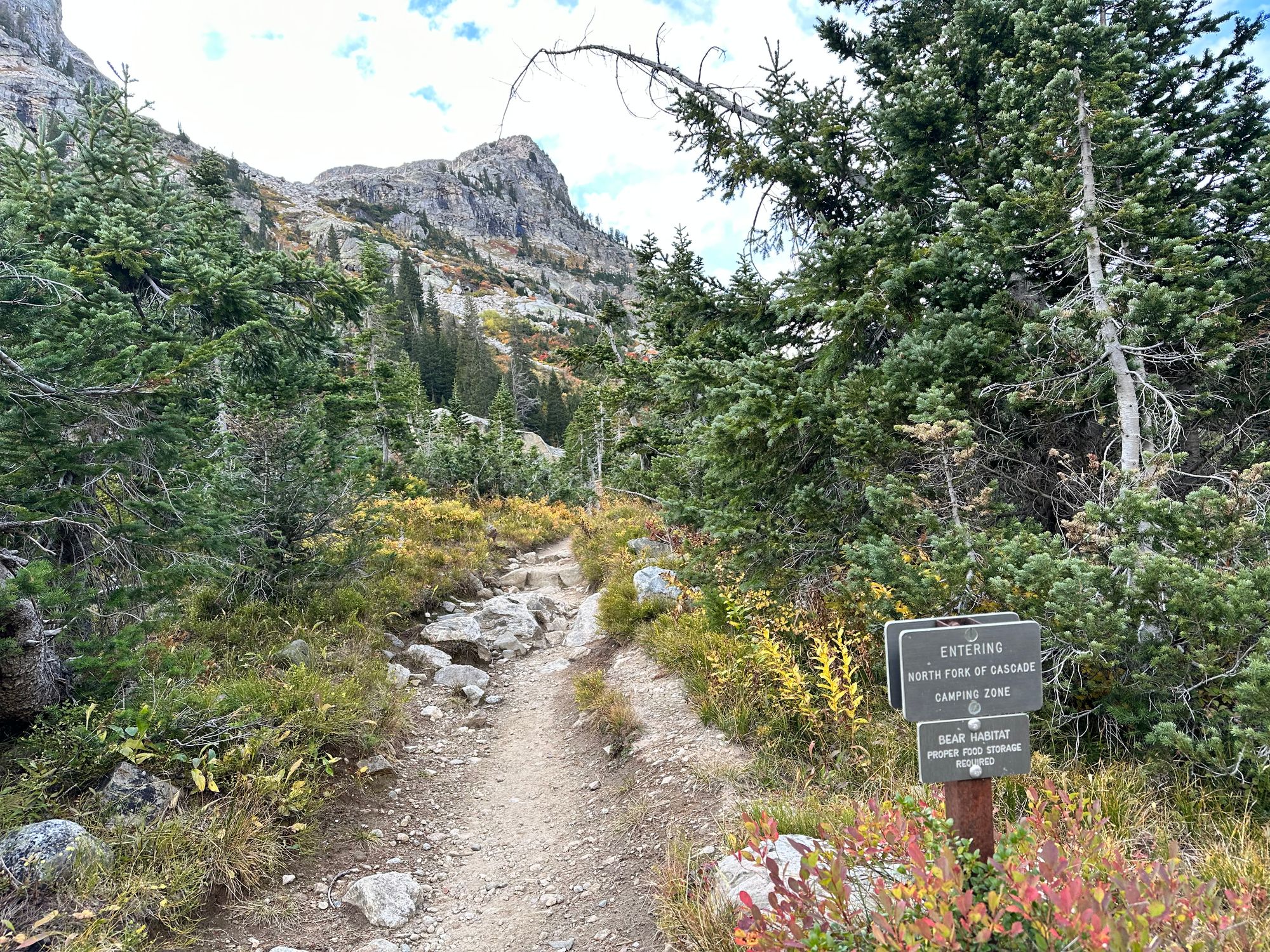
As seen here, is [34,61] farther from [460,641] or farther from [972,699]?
[972,699]

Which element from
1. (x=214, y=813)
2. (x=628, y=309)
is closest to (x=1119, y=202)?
(x=214, y=813)

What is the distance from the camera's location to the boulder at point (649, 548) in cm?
1144

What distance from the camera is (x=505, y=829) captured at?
5.38 m

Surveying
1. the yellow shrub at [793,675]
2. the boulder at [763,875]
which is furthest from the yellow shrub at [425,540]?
the boulder at [763,875]

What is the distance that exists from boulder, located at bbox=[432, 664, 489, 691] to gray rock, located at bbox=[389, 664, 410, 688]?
46 centimetres

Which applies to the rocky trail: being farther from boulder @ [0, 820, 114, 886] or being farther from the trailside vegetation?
boulder @ [0, 820, 114, 886]

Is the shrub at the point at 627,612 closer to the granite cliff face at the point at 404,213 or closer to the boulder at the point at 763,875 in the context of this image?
the boulder at the point at 763,875

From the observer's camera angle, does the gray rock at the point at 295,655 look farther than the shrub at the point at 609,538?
No

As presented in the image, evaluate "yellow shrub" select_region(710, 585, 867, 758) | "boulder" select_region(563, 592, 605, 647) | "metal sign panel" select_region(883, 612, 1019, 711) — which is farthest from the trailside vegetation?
"metal sign panel" select_region(883, 612, 1019, 711)

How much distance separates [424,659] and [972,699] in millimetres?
7977

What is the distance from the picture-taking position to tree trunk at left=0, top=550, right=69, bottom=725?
14.5 feet

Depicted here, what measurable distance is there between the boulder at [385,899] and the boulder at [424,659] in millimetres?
4387

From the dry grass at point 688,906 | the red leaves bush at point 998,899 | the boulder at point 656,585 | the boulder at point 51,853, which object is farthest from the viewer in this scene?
the boulder at point 656,585

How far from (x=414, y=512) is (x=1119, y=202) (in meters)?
15.1
